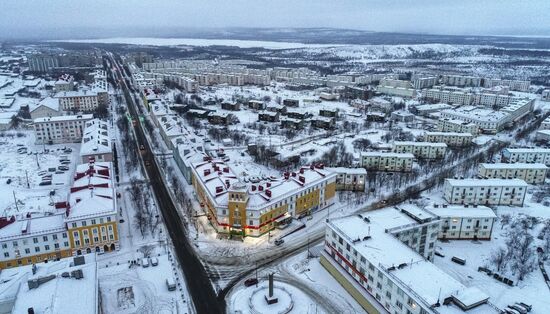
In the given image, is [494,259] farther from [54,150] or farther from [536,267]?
[54,150]

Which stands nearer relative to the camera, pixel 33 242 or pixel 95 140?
pixel 33 242

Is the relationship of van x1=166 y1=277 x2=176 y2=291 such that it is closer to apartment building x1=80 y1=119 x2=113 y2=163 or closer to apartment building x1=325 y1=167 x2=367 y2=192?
apartment building x1=325 y1=167 x2=367 y2=192

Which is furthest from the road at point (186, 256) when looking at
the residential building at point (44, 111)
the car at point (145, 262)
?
the residential building at point (44, 111)

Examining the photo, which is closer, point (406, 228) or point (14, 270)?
point (14, 270)

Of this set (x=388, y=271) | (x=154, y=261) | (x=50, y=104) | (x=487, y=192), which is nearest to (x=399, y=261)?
(x=388, y=271)

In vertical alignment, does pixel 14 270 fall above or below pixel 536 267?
above

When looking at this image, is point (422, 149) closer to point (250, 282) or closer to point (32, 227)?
point (250, 282)

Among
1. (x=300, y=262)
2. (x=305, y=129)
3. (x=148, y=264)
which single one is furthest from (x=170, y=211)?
(x=305, y=129)

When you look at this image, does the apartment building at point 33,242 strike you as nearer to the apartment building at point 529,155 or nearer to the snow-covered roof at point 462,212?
the snow-covered roof at point 462,212
